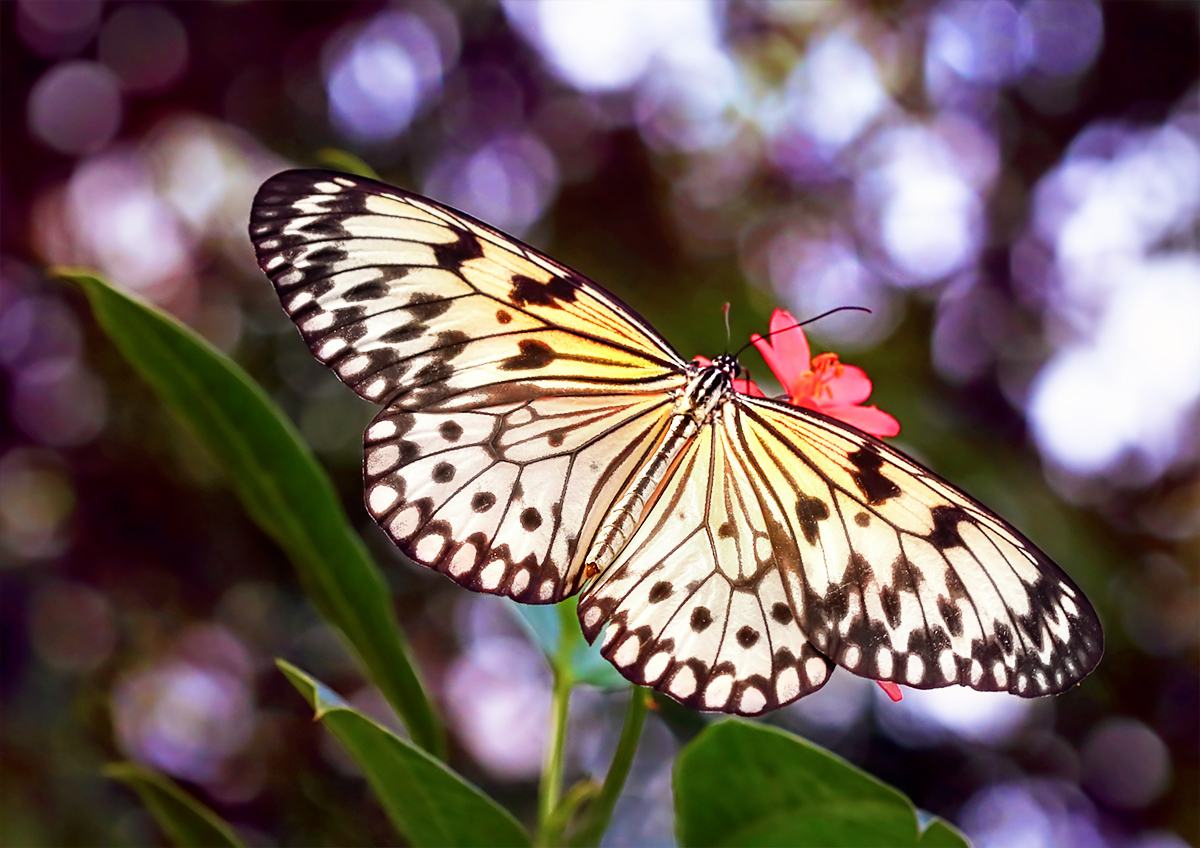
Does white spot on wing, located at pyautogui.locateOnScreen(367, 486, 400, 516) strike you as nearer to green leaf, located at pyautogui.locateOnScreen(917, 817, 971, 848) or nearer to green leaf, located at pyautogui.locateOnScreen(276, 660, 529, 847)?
green leaf, located at pyautogui.locateOnScreen(276, 660, 529, 847)

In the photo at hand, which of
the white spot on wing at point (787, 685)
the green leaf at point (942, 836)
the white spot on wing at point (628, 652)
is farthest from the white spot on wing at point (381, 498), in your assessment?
the green leaf at point (942, 836)

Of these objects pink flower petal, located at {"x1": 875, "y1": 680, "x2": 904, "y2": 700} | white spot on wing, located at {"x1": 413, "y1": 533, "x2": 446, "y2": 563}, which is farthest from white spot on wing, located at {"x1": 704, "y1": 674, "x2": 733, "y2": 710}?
white spot on wing, located at {"x1": 413, "y1": 533, "x2": 446, "y2": 563}

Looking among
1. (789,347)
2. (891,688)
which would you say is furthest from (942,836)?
(789,347)

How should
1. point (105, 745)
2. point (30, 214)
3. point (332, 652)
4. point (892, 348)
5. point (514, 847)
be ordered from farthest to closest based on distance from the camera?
point (892, 348) → point (332, 652) → point (30, 214) → point (105, 745) → point (514, 847)

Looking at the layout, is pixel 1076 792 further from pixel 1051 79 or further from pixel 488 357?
pixel 488 357

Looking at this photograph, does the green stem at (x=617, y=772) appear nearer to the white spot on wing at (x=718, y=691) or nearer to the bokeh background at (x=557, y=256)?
the white spot on wing at (x=718, y=691)

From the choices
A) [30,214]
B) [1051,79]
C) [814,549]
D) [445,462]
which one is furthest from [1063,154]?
[30,214]
